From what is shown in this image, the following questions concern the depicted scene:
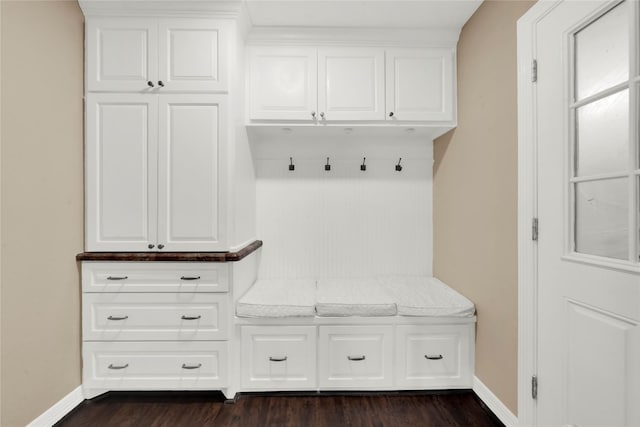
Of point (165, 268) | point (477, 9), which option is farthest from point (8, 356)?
point (477, 9)

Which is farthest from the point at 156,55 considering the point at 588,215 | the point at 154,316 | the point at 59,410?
the point at 588,215

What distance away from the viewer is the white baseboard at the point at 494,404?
1688 millimetres

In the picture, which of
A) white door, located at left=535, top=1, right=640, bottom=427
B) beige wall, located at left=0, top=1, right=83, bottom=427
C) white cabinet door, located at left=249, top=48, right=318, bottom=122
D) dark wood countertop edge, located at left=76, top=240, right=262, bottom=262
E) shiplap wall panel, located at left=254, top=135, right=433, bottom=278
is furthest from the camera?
shiplap wall panel, located at left=254, top=135, right=433, bottom=278

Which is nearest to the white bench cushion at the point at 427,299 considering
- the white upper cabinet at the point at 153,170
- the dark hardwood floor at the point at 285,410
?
the dark hardwood floor at the point at 285,410

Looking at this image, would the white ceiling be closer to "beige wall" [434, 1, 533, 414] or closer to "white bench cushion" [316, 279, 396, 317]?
"beige wall" [434, 1, 533, 414]

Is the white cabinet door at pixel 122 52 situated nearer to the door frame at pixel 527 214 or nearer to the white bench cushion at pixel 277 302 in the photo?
the white bench cushion at pixel 277 302

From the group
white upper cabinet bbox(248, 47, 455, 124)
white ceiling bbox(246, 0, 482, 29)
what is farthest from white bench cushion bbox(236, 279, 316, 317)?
white ceiling bbox(246, 0, 482, 29)

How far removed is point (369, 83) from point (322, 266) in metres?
1.47

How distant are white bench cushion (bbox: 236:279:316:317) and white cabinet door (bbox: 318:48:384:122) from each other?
1.24 m

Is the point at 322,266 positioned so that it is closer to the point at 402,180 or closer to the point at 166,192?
the point at 402,180

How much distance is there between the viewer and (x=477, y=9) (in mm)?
2035

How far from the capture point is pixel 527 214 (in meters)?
1.56

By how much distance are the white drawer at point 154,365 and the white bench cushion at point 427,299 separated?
3.78 feet

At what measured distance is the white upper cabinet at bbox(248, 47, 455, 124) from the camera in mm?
2250
